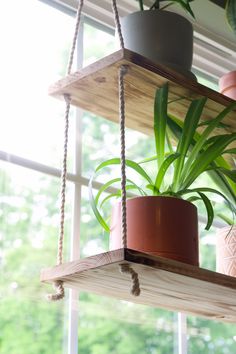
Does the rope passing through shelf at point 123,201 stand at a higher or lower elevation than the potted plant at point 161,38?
lower

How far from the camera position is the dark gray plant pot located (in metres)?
1.38

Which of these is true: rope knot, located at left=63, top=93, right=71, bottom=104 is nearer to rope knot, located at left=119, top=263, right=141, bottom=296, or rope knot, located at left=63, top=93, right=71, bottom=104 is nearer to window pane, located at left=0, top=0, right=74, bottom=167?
window pane, located at left=0, top=0, right=74, bottom=167

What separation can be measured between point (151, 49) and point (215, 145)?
238 millimetres

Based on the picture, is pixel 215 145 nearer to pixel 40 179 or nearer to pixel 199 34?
pixel 40 179

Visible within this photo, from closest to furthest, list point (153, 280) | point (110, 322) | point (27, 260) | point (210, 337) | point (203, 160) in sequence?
point (153, 280) → point (203, 160) → point (27, 260) → point (110, 322) → point (210, 337)

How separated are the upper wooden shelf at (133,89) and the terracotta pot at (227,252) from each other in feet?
0.77

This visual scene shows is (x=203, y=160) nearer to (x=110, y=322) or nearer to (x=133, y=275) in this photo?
(x=133, y=275)

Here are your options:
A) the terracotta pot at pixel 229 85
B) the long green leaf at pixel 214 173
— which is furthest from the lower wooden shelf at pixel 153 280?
the terracotta pot at pixel 229 85

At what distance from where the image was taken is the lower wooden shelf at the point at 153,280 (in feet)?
3.55

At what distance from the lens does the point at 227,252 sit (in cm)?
147

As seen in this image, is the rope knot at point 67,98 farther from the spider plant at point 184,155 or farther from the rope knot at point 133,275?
the rope knot at point 133,275

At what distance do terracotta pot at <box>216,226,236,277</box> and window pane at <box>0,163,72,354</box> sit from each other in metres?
0.33

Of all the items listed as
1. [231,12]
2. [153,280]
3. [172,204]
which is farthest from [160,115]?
[231,12]

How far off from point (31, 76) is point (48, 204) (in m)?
0.30
